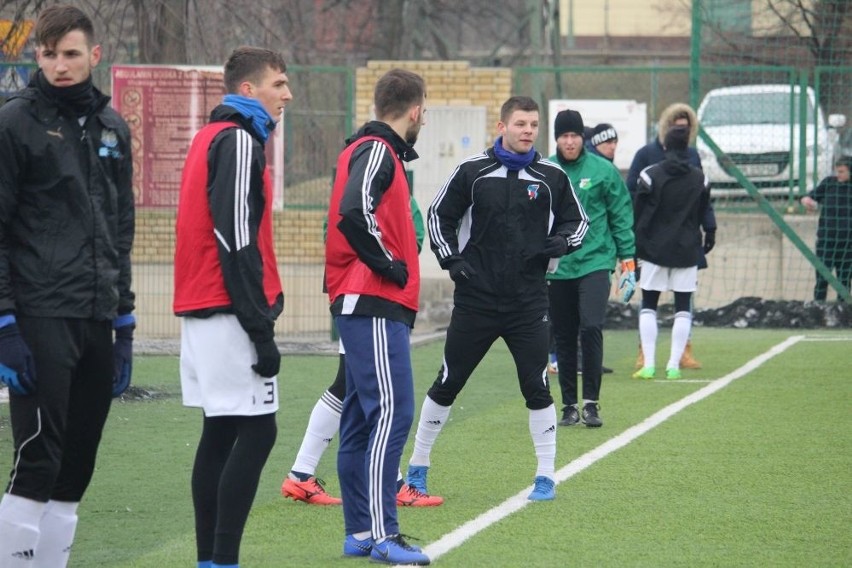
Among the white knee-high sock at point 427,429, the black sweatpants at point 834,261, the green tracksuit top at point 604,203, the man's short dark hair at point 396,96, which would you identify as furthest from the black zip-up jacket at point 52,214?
the black sweatpants at point 834,261

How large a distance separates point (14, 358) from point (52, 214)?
52 centimetres

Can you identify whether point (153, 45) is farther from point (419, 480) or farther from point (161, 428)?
point (419, 480)

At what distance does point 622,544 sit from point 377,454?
3.93 feet

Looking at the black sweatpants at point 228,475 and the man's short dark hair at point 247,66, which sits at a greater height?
the man's short dark hair at point 247,66

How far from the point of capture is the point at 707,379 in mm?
12281

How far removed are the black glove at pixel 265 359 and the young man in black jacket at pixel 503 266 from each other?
2.24m

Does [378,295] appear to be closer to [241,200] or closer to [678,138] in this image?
[241,200]

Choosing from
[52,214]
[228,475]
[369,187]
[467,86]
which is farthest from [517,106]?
[467,86]

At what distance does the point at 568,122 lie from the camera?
32.0 ft

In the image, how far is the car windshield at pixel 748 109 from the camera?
17891 mm

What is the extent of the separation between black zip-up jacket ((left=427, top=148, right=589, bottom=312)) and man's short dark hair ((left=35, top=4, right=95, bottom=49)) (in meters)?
2.65

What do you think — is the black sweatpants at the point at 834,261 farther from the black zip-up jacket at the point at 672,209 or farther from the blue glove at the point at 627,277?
the blue glove at the point at 627,277

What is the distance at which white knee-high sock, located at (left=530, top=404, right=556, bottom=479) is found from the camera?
289 inches

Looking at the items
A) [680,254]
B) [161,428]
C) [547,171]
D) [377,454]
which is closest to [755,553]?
[377,454]
